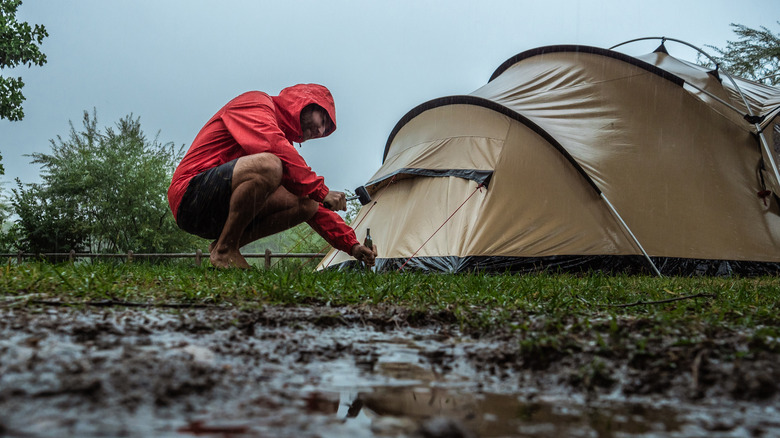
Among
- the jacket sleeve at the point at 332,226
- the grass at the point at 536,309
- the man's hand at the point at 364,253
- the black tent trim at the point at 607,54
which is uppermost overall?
the black tent trim at the point at 607,54

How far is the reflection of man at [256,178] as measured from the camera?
4.12 meters

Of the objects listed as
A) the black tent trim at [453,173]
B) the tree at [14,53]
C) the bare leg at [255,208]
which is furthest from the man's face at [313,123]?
the tree at [14,53]

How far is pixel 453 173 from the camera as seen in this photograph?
6.36 metres

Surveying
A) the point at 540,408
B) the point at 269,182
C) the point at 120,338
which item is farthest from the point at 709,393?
the point at 269,182

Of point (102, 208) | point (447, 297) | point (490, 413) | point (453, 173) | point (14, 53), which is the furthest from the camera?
point (102, 208)

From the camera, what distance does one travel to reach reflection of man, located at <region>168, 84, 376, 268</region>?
4.12 m

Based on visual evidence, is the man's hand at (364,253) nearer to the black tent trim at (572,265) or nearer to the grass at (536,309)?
the black tent trim at (572,265)

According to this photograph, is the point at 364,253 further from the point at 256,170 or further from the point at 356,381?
the point at 356,381

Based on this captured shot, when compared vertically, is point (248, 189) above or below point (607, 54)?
below

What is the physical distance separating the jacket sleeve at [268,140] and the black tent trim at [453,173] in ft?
7.68

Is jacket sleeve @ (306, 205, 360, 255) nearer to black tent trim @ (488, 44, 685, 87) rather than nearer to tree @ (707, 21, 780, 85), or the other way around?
black tent trim @ (488, 44, 685, 87)

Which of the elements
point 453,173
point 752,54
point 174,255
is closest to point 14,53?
point 174,255

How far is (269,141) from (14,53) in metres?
13.9

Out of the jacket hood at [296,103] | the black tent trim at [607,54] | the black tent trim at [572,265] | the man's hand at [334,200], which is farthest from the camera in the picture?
the black tent trim at [607,54]
